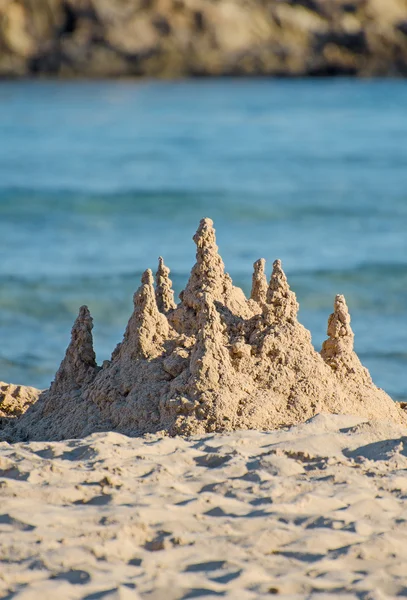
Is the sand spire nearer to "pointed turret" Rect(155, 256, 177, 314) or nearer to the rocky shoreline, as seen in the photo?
"pointed turret" Rect(155, 256, 177, 314)

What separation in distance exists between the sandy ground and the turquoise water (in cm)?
334

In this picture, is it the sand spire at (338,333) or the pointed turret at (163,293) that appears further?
the pointed turret at (163,293)

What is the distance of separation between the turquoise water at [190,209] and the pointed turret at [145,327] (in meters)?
2.90

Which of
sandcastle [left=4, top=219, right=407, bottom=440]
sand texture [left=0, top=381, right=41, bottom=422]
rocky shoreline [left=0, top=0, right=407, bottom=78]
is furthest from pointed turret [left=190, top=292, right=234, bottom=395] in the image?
rocky shoreline [left=0, top=0, right=407, bottom=78]

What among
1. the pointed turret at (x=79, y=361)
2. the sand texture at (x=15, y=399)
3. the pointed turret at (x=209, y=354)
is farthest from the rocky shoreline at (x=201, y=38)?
the pointed turret at (x=209, y=354)

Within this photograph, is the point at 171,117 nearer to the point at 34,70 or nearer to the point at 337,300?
the point at 34,70

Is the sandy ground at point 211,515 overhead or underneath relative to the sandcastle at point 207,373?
underneath

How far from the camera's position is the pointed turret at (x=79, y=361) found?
15.2ft

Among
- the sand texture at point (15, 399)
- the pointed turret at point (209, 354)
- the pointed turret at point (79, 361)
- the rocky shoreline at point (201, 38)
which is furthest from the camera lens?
the rocky shoreline at point (201, 38)

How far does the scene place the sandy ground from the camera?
295 centimetres

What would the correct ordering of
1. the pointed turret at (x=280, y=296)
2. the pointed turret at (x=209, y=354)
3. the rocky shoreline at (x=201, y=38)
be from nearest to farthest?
the pointed turret at (x=209, y=354) < the pointed turret at (x=280, y=296) < the rocky shoreline at (x=201, y=38)

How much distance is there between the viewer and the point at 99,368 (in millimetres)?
4707

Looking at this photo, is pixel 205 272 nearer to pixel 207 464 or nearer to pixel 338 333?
pixel 338 333

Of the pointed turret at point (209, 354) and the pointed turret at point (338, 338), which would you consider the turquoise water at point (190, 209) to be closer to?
the pointed turret at point (338, 338)
